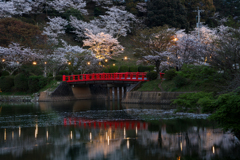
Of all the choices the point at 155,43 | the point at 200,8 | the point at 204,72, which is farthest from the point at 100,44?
the point at 204,72

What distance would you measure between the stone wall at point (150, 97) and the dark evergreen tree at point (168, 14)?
29.9 meters

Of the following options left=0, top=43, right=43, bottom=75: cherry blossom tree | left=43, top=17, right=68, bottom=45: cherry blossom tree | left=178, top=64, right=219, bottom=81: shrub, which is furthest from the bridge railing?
left=43, top=17, right=68, bottom=45: cherry blossom tree

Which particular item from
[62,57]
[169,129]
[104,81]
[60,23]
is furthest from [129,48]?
[169,129]

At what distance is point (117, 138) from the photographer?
1808 centimetres

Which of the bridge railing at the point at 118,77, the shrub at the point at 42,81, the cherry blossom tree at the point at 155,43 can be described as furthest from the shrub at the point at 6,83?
the cherry blossom tree at the point at 155,43

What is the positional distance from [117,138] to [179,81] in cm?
1866

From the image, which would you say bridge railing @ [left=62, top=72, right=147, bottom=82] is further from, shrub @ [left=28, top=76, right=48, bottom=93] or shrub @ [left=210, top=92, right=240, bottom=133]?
shrub @ [left=210, top=92, right=240, bottom=133]

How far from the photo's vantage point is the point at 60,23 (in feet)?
221

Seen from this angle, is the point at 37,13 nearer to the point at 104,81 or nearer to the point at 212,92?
the point at 104,81

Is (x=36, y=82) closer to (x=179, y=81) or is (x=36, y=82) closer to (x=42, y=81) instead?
(x=42, y=81)

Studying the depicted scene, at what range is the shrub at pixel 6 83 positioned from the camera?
4700cm

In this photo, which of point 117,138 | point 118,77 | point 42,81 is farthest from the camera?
point 42,81

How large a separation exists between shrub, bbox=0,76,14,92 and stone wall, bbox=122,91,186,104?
2016cm

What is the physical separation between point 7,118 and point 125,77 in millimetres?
17780
